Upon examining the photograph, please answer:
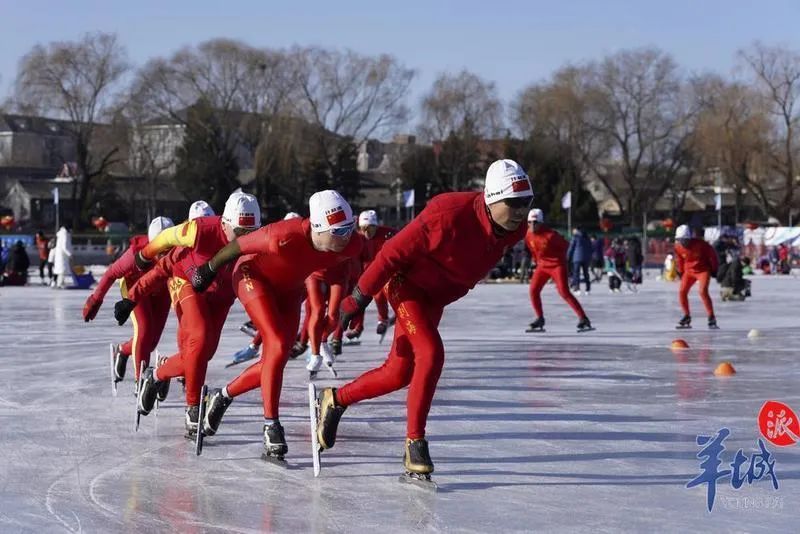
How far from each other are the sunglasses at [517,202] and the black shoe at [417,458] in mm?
1317

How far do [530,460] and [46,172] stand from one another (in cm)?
10053

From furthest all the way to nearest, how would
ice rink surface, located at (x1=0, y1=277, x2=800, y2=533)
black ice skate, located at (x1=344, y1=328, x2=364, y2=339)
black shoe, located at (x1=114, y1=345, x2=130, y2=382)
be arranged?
black ice skate, located at (x1=344, y1=328, x2=364, y2=339), black shoe, located at (x1=114, y1=345, x2=130, y2=382), ice rink surface, located at (x1=0, y1=277, x2=800, y2=533)

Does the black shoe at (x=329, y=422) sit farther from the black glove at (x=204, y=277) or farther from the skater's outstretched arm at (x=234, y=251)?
the black glove at (x=204, y=277)

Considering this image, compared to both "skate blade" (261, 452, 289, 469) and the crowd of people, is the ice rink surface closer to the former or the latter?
A: "skate blade" (261, 452, 289, 469)

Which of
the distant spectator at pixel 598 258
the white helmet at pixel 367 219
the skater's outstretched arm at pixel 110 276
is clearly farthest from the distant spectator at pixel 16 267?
the skater's outstretched arm at pixel 110 276

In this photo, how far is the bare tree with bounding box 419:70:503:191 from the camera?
6769 centimetres

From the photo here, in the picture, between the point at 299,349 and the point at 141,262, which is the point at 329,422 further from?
the point at 299,349

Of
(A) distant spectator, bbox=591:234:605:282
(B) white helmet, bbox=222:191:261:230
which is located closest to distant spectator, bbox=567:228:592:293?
(A) distant spectator, bbox=591:234:605:282

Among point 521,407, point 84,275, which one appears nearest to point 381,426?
point 521,407

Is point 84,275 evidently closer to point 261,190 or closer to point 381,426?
point 381,426

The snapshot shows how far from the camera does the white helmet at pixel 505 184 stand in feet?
21.2
